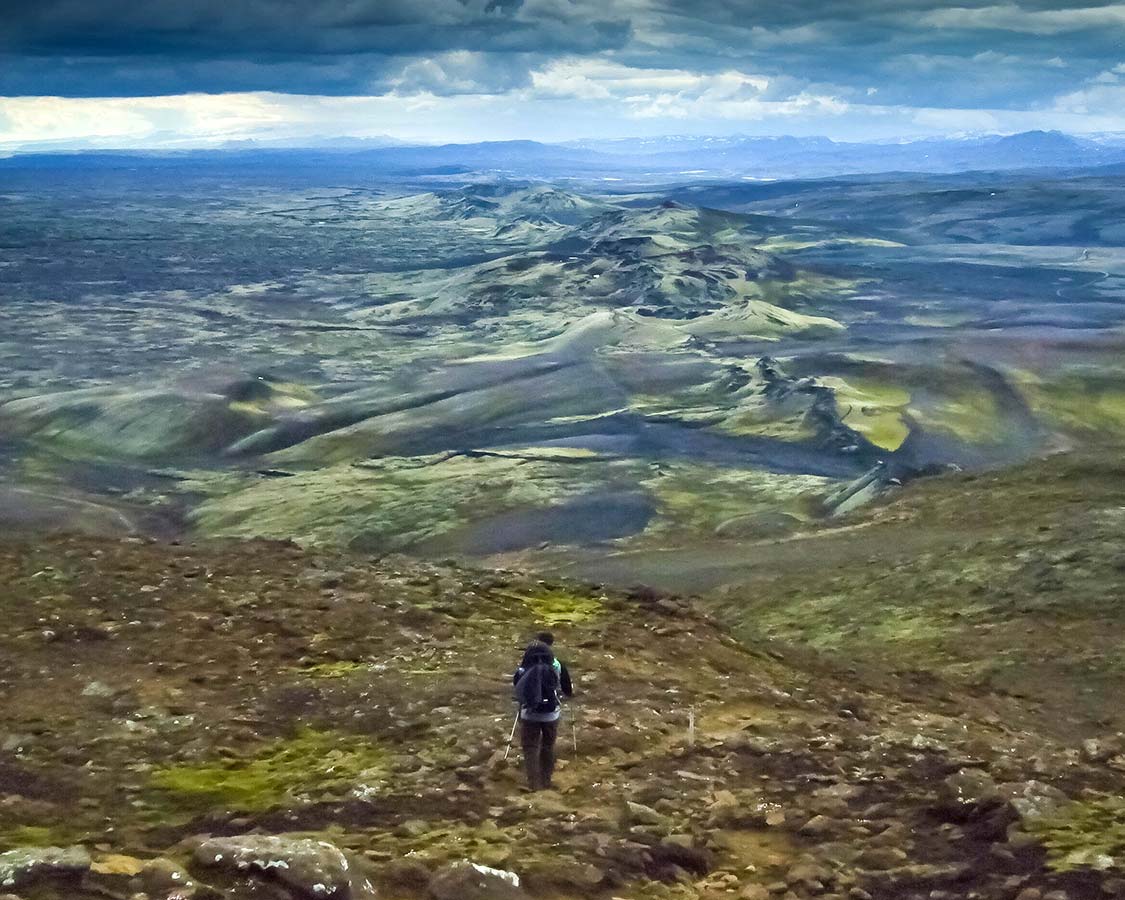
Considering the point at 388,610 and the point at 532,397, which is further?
the point at 532,397

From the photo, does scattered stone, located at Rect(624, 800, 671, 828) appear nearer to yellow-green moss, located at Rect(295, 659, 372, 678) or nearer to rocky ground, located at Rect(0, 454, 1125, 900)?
rocky ground, located at Rect(0, 454, 1125, 900)

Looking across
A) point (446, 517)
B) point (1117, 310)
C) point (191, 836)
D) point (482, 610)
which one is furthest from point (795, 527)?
point (1117, 310)

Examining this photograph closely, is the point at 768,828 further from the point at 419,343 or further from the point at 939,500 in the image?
the point at 419,343

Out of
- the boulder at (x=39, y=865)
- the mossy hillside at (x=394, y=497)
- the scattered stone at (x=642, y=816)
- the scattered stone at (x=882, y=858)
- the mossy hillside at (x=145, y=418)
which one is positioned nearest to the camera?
the boulder at (x=39, y=865)

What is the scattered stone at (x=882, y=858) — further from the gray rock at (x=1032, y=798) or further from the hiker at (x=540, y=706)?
the hiker at (x=540, y=706)

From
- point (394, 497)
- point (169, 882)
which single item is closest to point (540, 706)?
point (169, 882)


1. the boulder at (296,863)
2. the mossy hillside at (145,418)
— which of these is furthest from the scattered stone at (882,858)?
the mossy hillside at (145,418)

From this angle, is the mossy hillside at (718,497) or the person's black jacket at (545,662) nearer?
the person's black jacket at (545,662)
